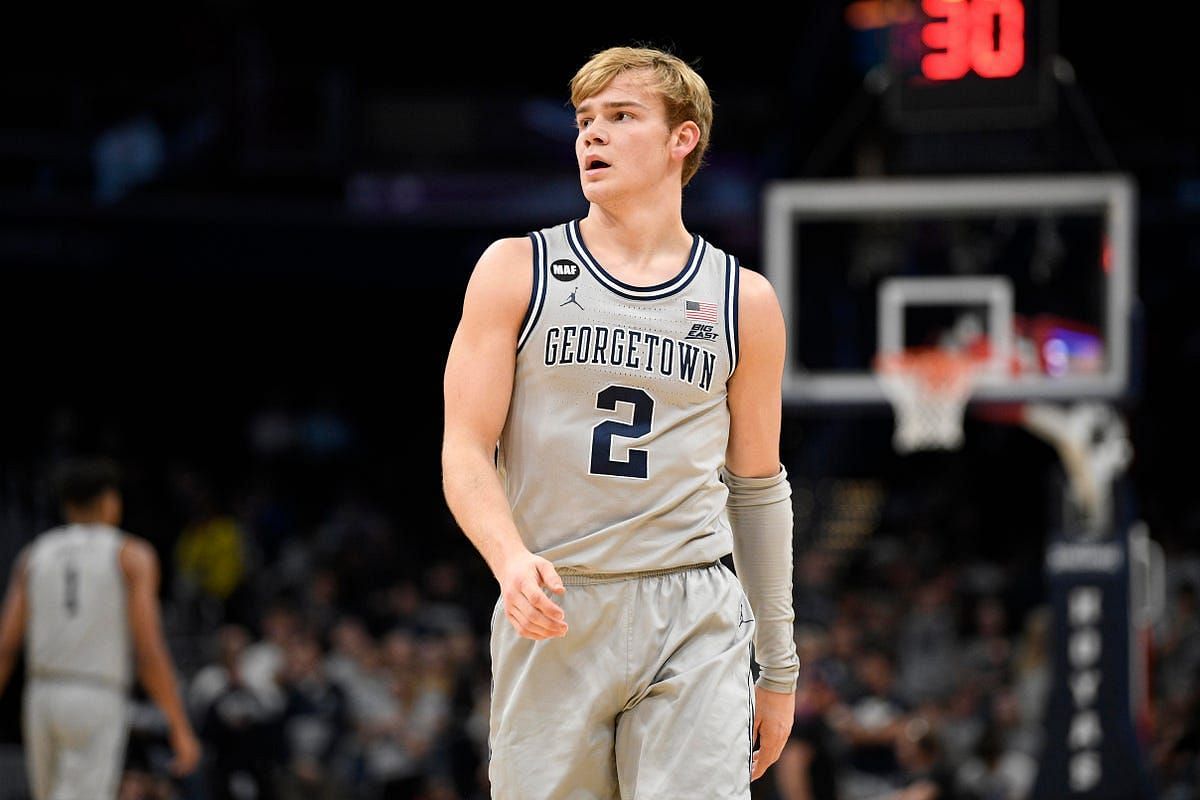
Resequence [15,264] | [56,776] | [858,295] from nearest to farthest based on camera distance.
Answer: [56,776] < [858,295] < [15,264]

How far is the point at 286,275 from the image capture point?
73.5 ft

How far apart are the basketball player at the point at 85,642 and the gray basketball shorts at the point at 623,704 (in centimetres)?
497

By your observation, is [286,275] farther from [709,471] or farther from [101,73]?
[709,471]

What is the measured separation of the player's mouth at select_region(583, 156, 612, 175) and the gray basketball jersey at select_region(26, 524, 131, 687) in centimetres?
517

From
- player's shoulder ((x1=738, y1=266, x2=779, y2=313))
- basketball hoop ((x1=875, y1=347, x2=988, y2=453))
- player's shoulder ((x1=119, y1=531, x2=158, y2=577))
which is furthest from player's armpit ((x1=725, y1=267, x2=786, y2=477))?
basketball hoop ((x1=875, y1=347, x2=988, y2=453))

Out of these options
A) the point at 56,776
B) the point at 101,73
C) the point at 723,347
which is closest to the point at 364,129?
the point at 101,73

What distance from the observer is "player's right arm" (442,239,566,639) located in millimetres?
3742

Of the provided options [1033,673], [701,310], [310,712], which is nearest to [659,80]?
[701,310]

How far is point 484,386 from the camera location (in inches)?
152

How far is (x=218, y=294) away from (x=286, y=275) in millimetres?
2854

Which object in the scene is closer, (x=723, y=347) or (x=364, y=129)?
(x=723, y=347)

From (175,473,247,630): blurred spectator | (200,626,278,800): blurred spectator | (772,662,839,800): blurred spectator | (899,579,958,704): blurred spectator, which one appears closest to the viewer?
(772,662,839,800): blurred spectator

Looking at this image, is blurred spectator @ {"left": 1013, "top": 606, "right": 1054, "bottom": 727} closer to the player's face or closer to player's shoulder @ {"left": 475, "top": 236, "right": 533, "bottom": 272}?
the player's face

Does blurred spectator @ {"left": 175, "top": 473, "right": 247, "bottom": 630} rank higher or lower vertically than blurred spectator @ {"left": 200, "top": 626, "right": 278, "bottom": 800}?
higher
